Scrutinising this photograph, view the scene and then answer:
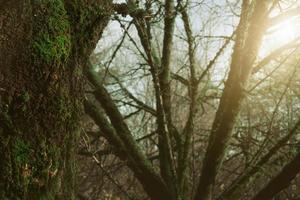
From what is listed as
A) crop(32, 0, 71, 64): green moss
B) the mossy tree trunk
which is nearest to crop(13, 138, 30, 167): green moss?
the mossy tree trunk

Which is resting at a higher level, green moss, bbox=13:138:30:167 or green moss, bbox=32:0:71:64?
green moss, bbox=32:0:71:64

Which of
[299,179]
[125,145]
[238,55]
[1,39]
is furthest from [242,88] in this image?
[1,39]

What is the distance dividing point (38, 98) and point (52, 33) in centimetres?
26

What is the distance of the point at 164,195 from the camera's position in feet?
16.8

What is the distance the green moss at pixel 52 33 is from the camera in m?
1.74

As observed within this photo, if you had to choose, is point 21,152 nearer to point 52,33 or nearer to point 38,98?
point 38,98

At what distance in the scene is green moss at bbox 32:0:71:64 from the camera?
1.74m

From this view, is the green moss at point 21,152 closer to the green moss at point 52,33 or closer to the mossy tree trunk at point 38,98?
the mossy tree trunk at point 38,98

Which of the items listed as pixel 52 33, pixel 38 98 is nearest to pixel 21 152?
pixel 38 98

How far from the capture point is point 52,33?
5.88ft

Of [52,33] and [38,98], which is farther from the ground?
[52,33]

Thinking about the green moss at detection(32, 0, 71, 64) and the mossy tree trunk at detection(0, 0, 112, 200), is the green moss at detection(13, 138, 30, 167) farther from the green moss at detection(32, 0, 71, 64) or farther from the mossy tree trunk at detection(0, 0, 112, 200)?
the green moss at detection(32, 0, 71, 64)

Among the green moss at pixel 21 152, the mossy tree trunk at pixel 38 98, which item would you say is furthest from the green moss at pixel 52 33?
the green moss at pixel 21 152

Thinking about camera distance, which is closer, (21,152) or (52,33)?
→ (21,152)
